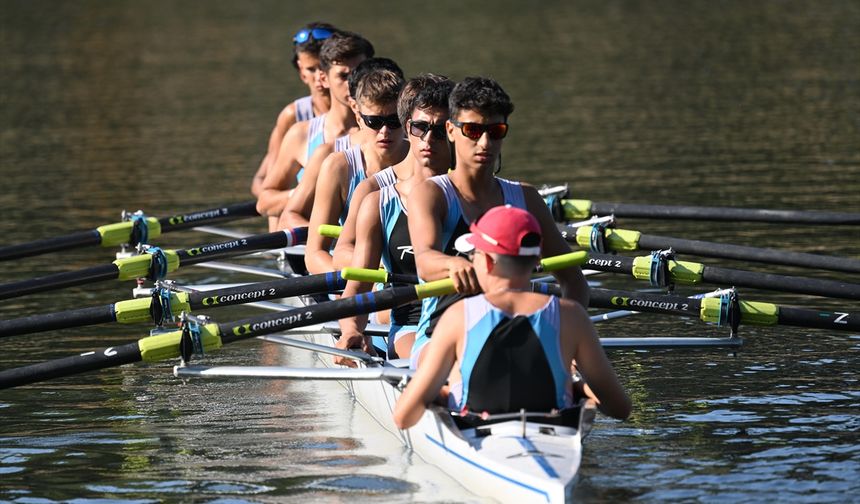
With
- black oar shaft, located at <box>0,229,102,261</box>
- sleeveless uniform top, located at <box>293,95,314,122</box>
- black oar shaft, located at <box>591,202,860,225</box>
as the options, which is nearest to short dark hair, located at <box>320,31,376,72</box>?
sleeveless uniform top, located at <box>293,95,314,122</box>

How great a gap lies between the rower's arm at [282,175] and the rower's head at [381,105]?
2259 mm

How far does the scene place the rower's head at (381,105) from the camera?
8828 mm

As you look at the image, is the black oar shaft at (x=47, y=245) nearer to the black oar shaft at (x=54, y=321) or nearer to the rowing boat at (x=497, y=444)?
the black oar shaft at (x=54, y=321)

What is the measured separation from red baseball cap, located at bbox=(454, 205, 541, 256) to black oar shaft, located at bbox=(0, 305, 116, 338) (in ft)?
10.2

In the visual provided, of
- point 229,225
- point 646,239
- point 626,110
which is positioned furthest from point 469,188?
point 626,110

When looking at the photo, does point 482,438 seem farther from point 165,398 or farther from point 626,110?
point 626,110

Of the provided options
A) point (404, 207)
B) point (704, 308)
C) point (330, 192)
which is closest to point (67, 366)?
point (404, 207)

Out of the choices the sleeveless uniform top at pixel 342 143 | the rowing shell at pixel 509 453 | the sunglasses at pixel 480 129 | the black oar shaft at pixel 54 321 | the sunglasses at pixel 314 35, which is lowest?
the rowing shell at pixel 509 453

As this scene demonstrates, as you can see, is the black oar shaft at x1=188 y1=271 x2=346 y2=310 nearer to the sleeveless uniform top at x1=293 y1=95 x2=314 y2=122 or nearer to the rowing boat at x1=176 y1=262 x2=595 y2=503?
the rowing boat at x1=176 y1=262 x2=595 y2=503

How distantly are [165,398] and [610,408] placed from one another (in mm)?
3383

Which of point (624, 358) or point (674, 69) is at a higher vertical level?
point (674, 69)

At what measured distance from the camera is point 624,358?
9.65m

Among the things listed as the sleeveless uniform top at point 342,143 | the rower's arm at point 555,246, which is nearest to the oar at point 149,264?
the sleeveless uniform top at point 342,143

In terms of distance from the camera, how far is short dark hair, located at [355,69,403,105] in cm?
881
